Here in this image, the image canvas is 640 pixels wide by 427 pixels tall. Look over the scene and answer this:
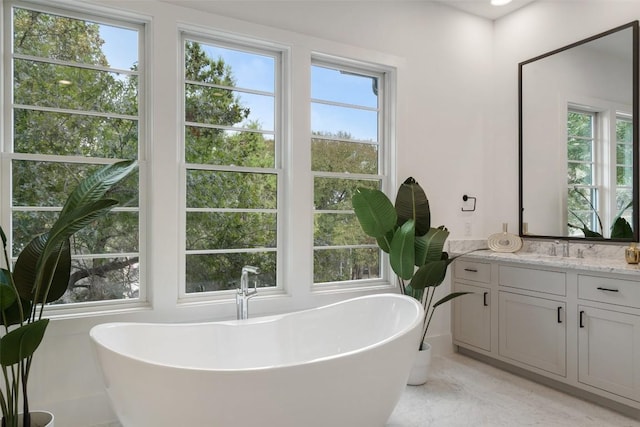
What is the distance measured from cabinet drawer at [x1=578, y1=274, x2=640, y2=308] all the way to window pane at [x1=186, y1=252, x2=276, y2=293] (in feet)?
6.52

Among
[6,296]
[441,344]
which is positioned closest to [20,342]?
[6,296]

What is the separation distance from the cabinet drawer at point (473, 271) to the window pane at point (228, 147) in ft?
5.81

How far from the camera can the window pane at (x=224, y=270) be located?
249cm

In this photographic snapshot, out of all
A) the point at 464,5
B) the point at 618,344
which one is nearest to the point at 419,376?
the point at 618,344

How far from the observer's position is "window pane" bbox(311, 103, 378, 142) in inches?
115

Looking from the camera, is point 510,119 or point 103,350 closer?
point 103,350

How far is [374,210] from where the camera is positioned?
2.54 m

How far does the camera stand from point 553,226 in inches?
122

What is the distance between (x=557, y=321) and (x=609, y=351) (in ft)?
1.06

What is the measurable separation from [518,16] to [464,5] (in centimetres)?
49

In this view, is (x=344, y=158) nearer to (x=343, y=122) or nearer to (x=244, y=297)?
(x=343, y=122)

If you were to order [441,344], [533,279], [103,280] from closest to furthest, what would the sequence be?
[103,280], [533,279], [441,344]

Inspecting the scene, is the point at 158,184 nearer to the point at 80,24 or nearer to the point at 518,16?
the point at 80,24

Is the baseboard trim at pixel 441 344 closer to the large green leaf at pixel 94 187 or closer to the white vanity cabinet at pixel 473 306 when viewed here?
the white vanity cabinet at pixel 473 306
